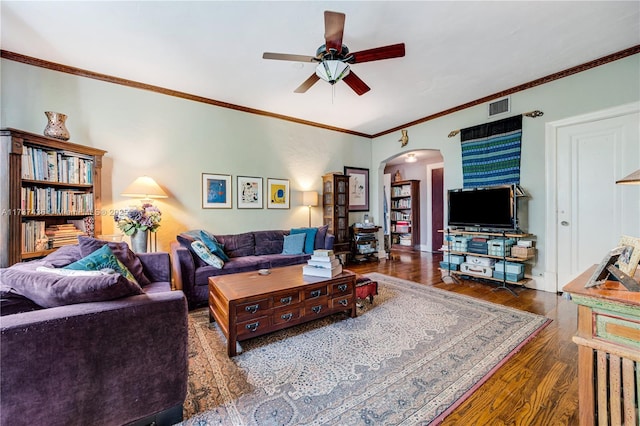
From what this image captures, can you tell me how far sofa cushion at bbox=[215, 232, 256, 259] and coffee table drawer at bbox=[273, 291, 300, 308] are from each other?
1.98 meters

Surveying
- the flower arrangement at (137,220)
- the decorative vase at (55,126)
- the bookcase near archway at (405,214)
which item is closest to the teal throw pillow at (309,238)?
the flower arrangement at (137,220)

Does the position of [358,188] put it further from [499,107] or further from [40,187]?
[40,187]

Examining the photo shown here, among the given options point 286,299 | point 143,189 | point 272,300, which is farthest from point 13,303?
point 143,189

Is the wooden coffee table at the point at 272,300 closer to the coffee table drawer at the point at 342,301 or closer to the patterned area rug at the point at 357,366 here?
the coffee table drawer at the point at 342,301

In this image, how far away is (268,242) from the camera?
4203 mm

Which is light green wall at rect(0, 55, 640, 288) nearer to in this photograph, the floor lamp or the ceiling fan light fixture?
the floor lamp

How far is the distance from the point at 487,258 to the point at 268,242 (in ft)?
10.8

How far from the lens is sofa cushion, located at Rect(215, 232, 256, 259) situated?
3.87m

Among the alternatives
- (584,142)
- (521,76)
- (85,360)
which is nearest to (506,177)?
(584,142)

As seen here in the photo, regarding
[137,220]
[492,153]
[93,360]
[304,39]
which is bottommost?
[93,360]

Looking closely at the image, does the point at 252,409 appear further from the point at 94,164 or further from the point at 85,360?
the point at 94,164

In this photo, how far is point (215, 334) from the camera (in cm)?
230

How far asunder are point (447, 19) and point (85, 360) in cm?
336

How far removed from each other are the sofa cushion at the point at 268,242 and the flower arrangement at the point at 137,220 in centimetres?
143
